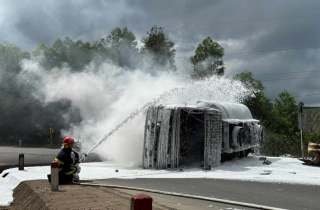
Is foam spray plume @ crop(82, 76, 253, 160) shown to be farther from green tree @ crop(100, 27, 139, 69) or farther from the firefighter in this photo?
green tree @ crop(100, 27, 139, 69)

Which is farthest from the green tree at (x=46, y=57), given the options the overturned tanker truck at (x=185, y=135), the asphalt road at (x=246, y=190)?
the asphalt road at (x=246, y=190)

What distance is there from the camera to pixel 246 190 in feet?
28.1

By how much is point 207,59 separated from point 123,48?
14.1m

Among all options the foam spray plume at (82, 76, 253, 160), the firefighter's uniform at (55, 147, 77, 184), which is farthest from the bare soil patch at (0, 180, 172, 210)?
the foam spray plume at (82, 76, 253, 160)

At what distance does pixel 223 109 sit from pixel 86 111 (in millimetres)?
19116

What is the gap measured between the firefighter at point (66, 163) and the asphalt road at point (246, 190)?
48.2 inches

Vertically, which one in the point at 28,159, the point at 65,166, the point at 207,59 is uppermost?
the point at 207,59

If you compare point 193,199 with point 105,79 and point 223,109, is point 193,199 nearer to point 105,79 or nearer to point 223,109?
point 223,109

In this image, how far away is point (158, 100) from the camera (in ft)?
48.3

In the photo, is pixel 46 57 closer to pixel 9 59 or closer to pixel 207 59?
pixel 9 59

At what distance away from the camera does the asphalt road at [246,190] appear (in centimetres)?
724

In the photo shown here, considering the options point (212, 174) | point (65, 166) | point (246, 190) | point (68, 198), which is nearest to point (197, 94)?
point (212, 174)

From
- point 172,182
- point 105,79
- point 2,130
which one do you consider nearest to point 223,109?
point 172,182

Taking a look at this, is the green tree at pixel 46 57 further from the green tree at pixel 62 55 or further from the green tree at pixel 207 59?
the green tree at pixel 207 59
